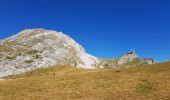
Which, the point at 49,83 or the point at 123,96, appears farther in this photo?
the point at 49,83

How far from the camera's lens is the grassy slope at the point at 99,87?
173ft

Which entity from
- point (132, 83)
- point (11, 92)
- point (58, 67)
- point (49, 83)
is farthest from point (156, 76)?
point (58, 67)

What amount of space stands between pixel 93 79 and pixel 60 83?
756cm

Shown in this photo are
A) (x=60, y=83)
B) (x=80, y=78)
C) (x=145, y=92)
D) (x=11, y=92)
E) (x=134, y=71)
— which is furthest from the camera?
(x=134, y=71)

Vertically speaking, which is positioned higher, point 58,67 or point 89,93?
point 58,67

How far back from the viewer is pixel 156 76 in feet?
222

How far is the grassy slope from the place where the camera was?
52719mm

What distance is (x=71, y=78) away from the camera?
2741 inches

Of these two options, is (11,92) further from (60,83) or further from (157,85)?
(157,85)

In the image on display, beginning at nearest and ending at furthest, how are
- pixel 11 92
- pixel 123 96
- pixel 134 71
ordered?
pixel 123 96 → pixel 11 92 → pixel 134 71

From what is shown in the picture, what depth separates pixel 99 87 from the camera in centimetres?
6000

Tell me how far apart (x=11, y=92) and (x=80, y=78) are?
16.9 meters

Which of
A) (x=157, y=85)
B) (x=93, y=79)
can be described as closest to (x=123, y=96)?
(x=157, y=85)

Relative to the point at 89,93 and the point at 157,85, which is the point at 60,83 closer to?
the point at 89,93
